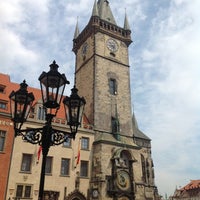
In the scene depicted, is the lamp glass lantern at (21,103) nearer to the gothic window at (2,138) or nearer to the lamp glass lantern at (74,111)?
the lamp glass lantern at (74,111)

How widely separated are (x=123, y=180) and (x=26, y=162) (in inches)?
402

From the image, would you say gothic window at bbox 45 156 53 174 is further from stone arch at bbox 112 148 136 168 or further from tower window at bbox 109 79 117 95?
tower window at bbox 109 79 117 95

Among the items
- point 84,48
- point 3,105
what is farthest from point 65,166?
point 84,48

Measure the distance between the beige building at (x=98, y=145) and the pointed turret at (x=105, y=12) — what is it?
25 centimetres

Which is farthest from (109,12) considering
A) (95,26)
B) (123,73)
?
(123,73)

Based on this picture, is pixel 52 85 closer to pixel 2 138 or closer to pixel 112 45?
pixel 2 138

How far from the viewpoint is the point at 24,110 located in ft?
26.2

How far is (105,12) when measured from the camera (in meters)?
39.6

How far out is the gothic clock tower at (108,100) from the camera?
26.9 meters

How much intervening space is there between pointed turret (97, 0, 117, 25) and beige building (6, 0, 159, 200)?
0.84ft

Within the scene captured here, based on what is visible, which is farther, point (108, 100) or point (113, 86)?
point (113, 86)

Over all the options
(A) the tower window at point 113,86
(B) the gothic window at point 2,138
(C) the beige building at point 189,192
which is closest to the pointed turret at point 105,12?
(A) the tower window at point 113,86

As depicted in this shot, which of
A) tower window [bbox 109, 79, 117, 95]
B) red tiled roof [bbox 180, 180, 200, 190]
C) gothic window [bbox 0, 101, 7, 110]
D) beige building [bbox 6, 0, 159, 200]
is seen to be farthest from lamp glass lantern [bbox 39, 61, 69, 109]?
red tiled roof [bbox 180, 180, 200, 190]

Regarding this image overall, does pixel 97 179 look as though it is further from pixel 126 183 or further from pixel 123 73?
pixel 123 73
